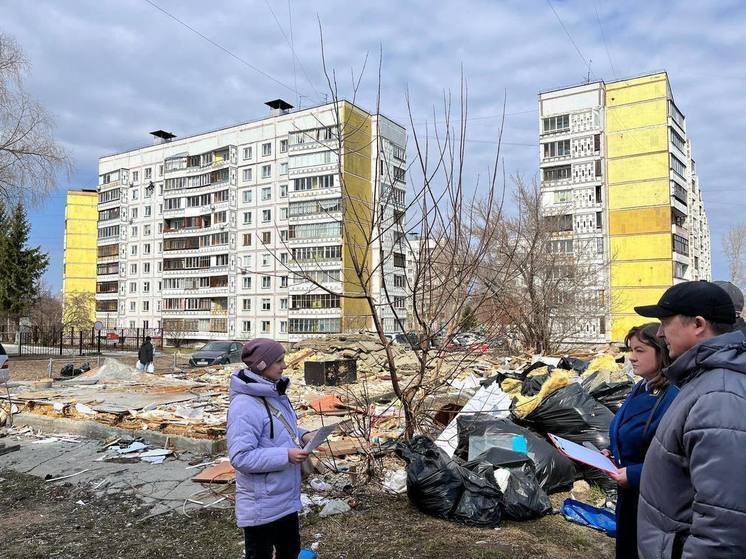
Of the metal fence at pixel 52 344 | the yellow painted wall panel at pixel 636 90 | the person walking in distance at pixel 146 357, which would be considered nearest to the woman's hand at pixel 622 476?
the person walking in distance at pixel 146 357

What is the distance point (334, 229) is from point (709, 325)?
42.1 meters

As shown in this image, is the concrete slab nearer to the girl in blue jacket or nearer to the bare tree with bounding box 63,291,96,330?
the girl in blue jacket

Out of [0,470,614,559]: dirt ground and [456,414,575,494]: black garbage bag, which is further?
[456,414,575,494]: black garbage bag

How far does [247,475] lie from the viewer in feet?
A: 8.84

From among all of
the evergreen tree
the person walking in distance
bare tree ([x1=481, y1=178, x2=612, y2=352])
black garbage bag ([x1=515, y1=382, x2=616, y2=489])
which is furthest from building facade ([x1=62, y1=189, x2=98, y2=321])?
black garbage bag ([x1=515, y1=382, x2=616, y2=489])

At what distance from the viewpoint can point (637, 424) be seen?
2.72 metres

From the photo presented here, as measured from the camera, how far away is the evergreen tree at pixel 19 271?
41.1 metres

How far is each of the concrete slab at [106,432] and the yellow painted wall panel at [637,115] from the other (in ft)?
135

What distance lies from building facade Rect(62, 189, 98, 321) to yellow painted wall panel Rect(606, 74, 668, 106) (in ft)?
188

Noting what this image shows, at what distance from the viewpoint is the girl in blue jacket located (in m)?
2.57

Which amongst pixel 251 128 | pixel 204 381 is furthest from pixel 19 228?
pixel 204 381

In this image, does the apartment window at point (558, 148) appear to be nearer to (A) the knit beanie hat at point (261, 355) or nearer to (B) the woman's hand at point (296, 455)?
(A) the knit beanie hat at point (261, 355)

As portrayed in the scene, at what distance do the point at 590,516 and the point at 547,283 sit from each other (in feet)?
46.2

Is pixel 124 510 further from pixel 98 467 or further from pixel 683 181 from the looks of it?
pixel 683 181
